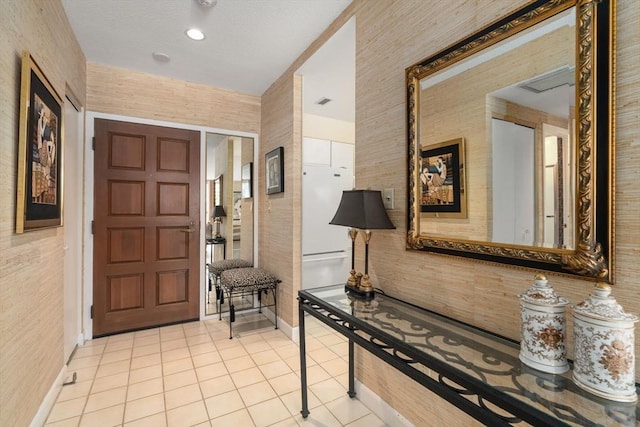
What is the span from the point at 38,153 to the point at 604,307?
250cm

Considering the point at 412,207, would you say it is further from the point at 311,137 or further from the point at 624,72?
the point at 311,137

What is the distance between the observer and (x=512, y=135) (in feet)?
4.01

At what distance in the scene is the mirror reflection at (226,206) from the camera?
11.2 ft

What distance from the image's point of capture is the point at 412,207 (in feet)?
5.27

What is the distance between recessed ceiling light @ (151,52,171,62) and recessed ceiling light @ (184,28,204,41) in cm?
45

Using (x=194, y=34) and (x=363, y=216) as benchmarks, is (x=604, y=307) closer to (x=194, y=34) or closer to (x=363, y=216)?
(x=363, y=216)

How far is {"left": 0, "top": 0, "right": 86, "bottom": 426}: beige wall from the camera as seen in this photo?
1310mm

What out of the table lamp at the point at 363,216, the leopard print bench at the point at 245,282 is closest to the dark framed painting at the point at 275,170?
the leopard print bench at the point at 245,282

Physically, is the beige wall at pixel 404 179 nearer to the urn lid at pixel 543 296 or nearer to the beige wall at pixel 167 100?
the urn lid at pixel 543 296

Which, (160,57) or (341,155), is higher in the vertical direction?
(160,57)

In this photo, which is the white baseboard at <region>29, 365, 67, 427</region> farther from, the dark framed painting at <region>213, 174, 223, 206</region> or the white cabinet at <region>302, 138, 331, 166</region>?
the white cabinet at <region>302, 138, 331, 166</region>

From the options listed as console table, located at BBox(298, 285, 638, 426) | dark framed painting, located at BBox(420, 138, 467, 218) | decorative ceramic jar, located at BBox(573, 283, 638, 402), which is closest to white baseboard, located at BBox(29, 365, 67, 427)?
console table, located at BBox(298, 285, 638, 426)

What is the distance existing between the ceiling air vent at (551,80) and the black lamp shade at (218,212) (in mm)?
3029

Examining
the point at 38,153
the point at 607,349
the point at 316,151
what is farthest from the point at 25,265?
the point at 316,151
